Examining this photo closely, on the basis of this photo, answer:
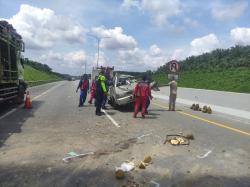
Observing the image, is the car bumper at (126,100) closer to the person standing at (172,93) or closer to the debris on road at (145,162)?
the person standing at (172,93)

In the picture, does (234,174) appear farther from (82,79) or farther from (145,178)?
(82,79)

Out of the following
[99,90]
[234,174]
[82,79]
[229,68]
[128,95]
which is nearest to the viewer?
[234,174]

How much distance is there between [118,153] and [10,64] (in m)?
10.7

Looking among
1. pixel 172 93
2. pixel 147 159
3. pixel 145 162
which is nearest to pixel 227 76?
pixel 172 93

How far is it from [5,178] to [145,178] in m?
2.23

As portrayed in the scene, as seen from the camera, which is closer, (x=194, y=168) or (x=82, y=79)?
(x=194, y=168)

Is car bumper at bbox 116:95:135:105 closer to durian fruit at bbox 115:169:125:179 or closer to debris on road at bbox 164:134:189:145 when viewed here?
debris on road at bbox 164:134:189:145

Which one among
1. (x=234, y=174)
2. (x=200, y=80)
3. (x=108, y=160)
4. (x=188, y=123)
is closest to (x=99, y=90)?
(x=188, y=123)

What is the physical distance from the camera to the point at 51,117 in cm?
1529

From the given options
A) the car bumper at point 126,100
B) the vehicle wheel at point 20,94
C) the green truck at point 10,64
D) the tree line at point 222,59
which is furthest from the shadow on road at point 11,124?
the tree line at point 222,59

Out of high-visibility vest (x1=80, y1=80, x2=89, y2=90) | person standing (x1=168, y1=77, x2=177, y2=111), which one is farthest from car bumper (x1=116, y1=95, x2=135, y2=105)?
high-visibility vest (x1=80, y1=80, x2=89, y2=90)

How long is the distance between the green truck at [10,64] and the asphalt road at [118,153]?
324 cm

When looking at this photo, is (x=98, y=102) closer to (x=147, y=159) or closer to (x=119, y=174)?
(x=147, y=159)

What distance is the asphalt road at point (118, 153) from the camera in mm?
6598
